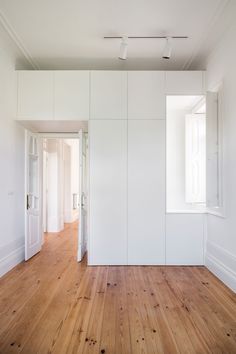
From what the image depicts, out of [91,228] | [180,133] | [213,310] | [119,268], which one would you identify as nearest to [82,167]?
[91,228]

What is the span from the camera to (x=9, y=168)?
350 cm

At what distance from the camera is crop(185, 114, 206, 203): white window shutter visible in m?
4.13

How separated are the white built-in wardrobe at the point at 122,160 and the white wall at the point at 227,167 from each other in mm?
481

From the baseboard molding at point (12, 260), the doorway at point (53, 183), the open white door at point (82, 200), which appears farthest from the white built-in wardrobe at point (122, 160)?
the doorway at point (53, 183)

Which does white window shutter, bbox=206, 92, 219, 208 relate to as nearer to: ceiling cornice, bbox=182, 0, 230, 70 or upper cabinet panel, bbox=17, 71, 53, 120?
ceiling cornice, bbox=182, 0, 230, 70

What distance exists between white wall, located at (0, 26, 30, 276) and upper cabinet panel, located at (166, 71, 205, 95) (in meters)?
2.47

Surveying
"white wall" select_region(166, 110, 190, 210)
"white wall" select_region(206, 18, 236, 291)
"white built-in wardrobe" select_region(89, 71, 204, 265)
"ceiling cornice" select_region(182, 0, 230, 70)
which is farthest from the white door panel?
"ceiling cornice" select_region(182, 0, 230, 70)

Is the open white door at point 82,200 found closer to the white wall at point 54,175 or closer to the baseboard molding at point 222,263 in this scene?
the baseboard molding at point 222,263

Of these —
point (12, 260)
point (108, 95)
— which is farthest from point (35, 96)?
point (12, 260)

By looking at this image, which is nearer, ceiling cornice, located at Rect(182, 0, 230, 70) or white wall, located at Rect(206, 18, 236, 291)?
ceiling cornice, located at Rect(182, 0, 230, 70)

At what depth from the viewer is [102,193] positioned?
3.65 meters

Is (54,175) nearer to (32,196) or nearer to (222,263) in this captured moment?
(32,196)

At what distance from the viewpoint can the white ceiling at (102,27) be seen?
2676mm

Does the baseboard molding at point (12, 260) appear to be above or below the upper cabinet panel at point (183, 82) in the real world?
below
